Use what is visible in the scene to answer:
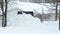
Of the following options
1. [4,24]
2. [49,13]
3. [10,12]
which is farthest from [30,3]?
[4,24]

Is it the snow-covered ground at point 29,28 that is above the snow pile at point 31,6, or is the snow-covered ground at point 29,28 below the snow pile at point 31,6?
below

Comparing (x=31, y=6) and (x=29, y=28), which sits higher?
(x=31, y=6)

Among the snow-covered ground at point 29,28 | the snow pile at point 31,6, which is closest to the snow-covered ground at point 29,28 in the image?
the snow-covered ground at point 29,28

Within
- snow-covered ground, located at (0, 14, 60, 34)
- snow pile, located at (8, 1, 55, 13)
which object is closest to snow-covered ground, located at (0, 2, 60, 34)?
snow-covered ground, located at (0, 14, 60, 34)

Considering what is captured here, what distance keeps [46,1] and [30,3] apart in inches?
153

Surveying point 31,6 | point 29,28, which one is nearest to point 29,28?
point 29,28

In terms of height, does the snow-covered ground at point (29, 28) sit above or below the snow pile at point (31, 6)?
below

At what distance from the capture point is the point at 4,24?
13.0 metres

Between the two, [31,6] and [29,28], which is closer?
[29,28]

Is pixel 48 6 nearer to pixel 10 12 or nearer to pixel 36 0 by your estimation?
pixel 36 0

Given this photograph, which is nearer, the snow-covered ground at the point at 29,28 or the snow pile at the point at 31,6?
the snow-covered ground at the point at 29,28

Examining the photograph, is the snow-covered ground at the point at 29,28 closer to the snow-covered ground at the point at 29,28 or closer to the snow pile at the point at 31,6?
the snow-covered ground at the point at 29,28

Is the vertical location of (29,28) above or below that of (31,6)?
below

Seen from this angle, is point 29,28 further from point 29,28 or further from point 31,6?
point 31,6
